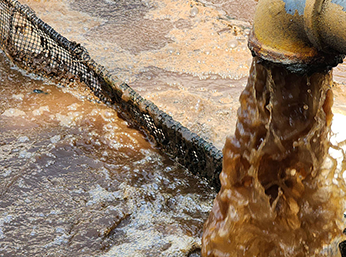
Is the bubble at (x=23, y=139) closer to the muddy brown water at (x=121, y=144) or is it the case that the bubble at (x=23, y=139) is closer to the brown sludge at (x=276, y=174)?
the muddy brown water at (x=121, y=144)

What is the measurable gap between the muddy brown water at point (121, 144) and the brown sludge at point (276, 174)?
110 mm

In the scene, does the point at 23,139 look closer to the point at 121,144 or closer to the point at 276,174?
the point at 121,144

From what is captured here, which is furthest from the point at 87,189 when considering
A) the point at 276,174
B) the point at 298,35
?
the point at 298,35

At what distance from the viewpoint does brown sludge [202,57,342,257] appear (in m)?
1.61

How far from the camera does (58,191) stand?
2.60m

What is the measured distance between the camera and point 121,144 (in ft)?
9.91

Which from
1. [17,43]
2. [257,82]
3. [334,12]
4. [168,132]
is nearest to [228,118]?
[168,132]

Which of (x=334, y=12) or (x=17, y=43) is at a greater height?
(x=334, y=12)

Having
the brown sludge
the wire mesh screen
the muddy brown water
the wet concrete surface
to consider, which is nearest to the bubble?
the muddy brown water

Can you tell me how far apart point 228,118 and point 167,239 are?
4.85 ft

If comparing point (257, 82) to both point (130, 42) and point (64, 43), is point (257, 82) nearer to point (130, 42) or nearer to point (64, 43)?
point (64, 43)

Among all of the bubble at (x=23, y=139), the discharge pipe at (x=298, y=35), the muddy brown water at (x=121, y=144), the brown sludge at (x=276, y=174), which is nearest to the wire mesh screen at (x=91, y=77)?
the muddy brown water at (x=121, y=144)

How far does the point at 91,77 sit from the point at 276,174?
2104 mm

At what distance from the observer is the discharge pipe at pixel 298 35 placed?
1.15 metres
